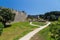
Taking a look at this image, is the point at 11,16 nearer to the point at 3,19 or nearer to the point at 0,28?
the point at 3,19

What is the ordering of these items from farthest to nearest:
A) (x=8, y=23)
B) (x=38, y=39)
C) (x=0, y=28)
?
(x=8, y=23) < (x=0, y=28) < (x=38, y=39)

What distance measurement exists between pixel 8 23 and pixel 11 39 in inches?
887

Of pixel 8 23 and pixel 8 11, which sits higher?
pixel 8 11

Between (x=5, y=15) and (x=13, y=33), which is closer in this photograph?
(x=13, y=33)

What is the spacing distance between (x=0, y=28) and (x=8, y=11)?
1392cm

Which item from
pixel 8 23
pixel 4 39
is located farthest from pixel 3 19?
pixel 4 39

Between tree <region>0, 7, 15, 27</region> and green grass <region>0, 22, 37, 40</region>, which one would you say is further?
tree <region>0, 7, 15, 27</region>

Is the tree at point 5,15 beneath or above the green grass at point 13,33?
above

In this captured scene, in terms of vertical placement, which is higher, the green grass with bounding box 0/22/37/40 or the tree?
the tree

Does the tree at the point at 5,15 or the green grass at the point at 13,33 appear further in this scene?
the tree at the point at 5,15

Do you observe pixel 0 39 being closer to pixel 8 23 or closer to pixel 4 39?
pixel 4 39

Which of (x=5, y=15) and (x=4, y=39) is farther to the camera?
(x=5, y=15)

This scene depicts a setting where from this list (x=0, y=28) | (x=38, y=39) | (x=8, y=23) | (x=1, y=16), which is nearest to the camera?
(x=38, y=39)

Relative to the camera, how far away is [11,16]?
49656mm
